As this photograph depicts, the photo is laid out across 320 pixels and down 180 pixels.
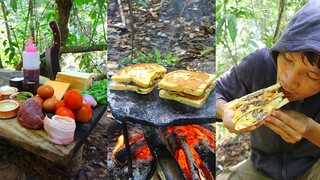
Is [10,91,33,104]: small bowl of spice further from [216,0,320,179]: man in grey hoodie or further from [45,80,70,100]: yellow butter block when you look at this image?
[216,0,320,179]: man in grey hoodie

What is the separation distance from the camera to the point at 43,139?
4.51 ft

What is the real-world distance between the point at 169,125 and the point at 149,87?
0.42 feet

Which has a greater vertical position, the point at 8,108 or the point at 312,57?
the point at 312,57

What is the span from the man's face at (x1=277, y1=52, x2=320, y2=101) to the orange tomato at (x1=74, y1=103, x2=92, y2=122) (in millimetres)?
797

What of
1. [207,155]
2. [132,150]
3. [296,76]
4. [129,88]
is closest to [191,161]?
[207,155]

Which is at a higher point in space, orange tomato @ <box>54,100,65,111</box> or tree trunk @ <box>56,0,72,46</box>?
tree trunk @ <box>56,0,72,46</box>

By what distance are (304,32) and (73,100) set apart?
2.94 ft

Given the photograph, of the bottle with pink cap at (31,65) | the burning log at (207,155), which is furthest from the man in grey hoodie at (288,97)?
the bottle with pink cap at (31,65)

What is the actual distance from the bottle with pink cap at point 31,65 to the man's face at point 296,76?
1031mm

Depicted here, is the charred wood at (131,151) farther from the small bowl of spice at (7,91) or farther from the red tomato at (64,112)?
the small bowl of spice at (7,91)

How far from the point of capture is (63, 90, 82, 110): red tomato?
1.42 metres

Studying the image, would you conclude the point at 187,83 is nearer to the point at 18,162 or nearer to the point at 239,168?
the point at 239,168

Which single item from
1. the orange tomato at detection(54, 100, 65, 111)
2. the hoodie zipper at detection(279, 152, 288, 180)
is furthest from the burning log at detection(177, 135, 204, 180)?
the orange tomato at detection(54, 100, 65, 111)

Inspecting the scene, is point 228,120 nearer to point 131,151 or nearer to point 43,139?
point 131,151
